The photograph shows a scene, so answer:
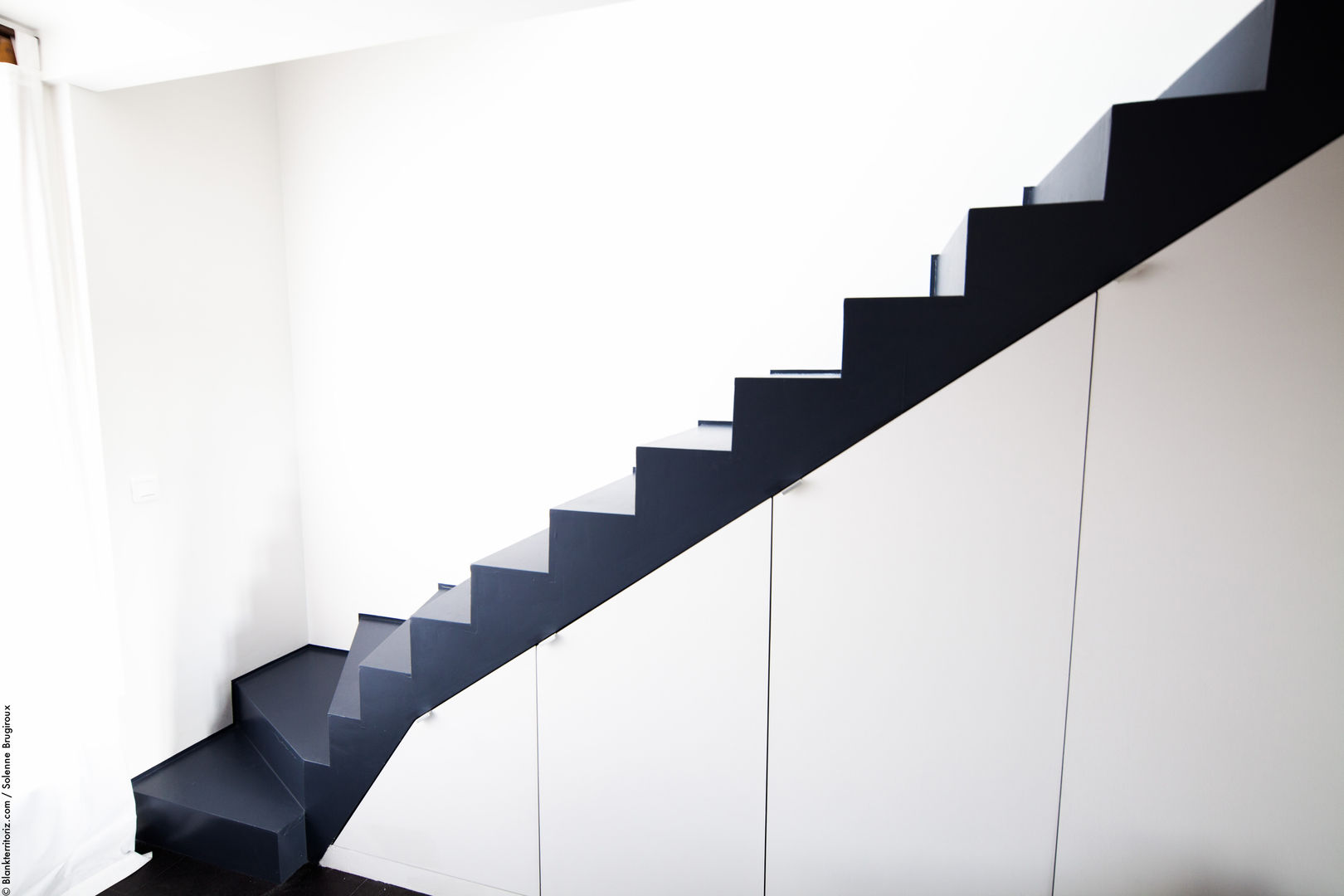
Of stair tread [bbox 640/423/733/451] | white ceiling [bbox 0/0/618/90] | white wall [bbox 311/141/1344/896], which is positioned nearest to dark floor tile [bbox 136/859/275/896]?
white wall [bbox 311/141/1344/896]

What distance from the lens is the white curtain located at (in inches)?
76.4

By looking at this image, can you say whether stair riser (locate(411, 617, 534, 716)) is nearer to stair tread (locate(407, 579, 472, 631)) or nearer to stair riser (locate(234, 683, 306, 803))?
stair tread (locate(407, 579, 472, 631))

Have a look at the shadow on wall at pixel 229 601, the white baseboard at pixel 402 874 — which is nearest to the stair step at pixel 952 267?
the white baseboard at pixel 402 874

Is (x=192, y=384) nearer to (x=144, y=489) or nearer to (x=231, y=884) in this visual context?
(x=144, y=489)

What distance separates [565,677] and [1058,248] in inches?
65.4

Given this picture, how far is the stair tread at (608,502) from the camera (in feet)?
5.65

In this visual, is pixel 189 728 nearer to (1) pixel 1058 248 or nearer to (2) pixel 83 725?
(2) pixel 83 725

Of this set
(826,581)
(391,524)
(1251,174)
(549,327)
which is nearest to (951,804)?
(826,581)

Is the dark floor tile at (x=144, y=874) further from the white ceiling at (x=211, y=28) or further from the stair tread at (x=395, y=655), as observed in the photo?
the white ceiling at (x=211, y=28)

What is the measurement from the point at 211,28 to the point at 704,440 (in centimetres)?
185

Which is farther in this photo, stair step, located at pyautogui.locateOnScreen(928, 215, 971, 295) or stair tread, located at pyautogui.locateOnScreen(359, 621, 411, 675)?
stair tread, located at pyautogui.locateOnScreen(359, 621, 411, 675)

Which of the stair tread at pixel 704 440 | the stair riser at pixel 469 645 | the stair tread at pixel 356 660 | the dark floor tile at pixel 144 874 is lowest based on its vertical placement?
the dark floor tile at pixel 144 874

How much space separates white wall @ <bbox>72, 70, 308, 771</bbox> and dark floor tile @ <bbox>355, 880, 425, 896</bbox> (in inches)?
41.2

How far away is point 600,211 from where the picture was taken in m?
2.47
